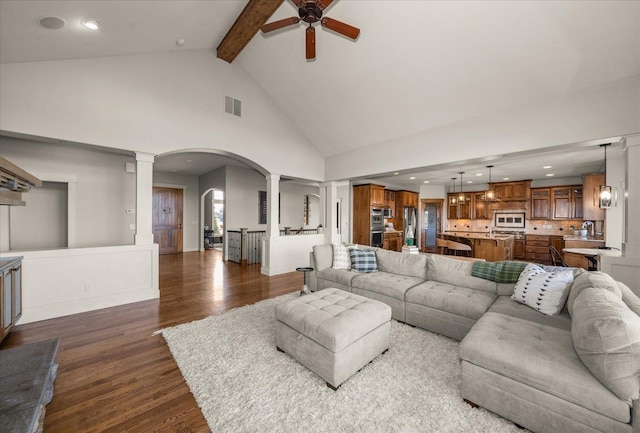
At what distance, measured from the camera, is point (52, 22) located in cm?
258

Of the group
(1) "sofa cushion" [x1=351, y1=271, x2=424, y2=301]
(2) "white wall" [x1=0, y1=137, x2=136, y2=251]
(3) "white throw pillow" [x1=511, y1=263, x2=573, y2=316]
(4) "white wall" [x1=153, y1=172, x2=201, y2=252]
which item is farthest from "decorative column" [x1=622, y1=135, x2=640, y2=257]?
(4) "white wall" [x1=153, y1=172, x2=201, y2=252]

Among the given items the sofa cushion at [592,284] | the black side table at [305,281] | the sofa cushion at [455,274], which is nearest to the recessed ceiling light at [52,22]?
the black side table at [305,281]

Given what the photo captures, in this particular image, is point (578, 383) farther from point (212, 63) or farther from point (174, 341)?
point (212, 63)

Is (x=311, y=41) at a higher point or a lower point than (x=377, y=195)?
higher

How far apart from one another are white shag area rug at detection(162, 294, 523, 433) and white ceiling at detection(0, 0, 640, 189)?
3465 mm

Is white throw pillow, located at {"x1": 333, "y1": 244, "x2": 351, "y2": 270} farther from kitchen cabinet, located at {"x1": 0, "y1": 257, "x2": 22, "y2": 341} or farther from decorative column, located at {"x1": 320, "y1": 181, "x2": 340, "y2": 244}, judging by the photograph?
kitchen cabinet, located at {"x1": 0, "y1": 257, "x2": 22, "y2": 341}

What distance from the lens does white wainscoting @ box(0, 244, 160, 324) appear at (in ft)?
10.8

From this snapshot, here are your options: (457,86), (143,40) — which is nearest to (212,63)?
(143,40)

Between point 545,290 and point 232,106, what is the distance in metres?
5.52

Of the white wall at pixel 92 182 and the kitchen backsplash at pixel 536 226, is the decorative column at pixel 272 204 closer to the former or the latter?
the white wall at pixel 92 182

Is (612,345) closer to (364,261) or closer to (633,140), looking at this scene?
(364,261)

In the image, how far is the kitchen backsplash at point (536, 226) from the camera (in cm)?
791

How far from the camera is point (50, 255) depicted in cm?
342

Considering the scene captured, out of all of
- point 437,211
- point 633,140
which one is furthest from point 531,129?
point 437,211
